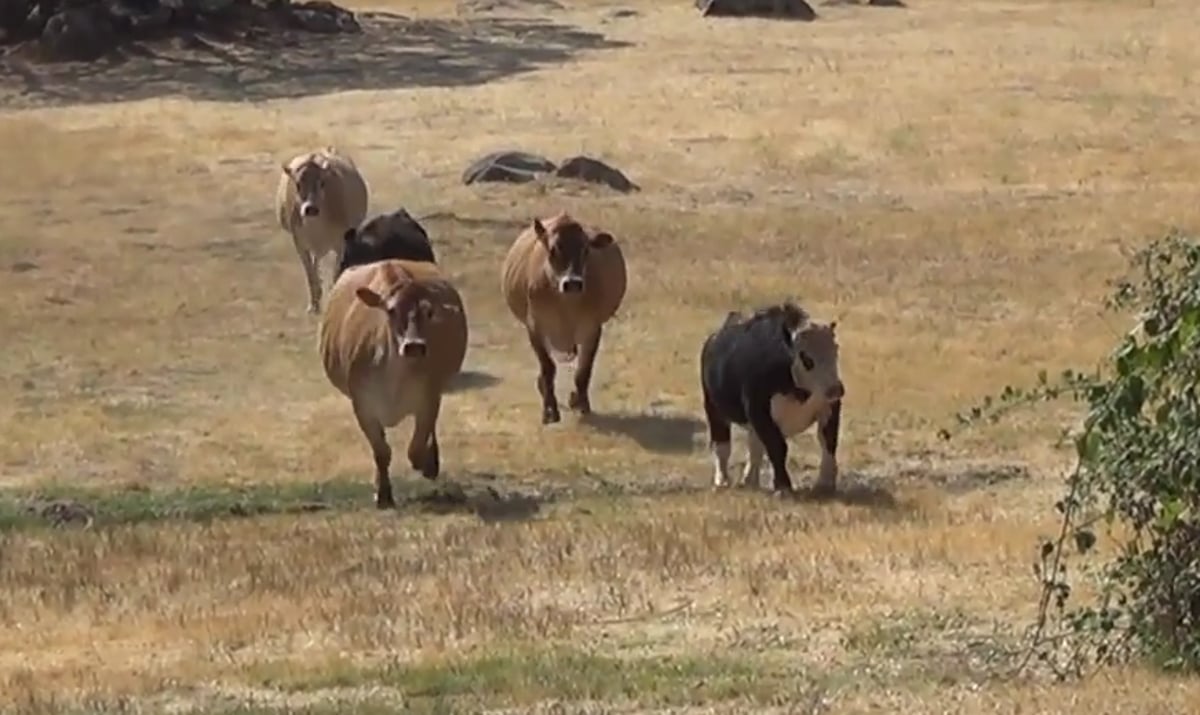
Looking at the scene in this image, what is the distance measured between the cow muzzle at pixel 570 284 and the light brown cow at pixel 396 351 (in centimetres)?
207

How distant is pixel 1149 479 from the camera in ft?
32.3

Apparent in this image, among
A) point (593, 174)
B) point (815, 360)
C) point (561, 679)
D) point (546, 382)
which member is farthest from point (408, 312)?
point (593, 174)

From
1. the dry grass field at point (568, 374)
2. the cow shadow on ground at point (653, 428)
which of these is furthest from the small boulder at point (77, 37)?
the cow shadow on ground at point (653, 428)

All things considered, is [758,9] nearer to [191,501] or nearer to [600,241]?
[600,241]

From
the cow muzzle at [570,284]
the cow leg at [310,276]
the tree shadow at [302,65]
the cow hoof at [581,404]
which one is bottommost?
the tree shadow at [302,65]

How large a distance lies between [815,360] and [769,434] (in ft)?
2.03

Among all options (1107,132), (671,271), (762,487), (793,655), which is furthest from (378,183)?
(793,655)

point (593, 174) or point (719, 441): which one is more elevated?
point (719, 441)

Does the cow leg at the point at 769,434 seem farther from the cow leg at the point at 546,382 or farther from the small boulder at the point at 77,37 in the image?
the small boulder at the point at 77,37

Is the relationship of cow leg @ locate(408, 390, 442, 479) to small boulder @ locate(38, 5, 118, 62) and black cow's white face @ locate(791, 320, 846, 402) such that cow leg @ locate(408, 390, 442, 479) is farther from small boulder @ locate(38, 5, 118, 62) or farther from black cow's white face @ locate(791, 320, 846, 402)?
small boulder @ locate(38, 5, 118, 62)

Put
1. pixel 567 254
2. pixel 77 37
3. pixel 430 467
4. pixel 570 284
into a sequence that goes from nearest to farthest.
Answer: pixel 430 467 → pixel 570 284 → pixel 567 254 → pixel 77 37

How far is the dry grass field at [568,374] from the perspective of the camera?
38.0ft

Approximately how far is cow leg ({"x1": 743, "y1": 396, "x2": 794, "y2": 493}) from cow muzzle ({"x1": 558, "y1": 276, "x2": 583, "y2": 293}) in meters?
3.44

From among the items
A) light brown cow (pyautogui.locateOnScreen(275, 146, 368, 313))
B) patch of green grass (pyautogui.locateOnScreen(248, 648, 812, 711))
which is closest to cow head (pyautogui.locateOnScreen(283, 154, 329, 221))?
light brown cow (pyautogui.locateOnScreen(275, 146, 368, 313))
